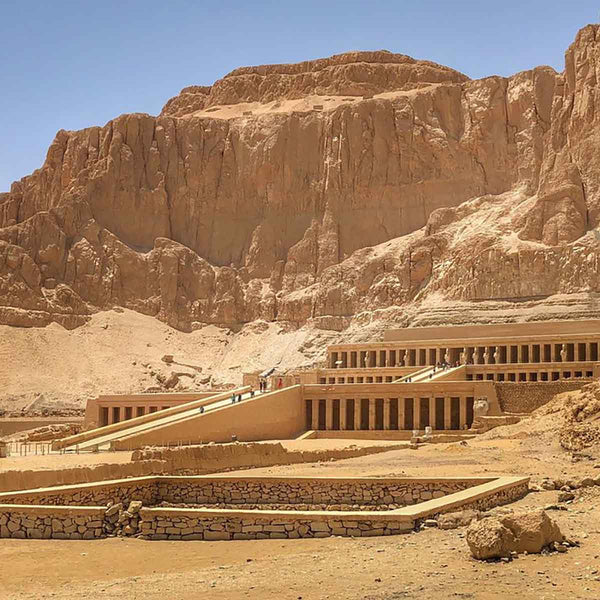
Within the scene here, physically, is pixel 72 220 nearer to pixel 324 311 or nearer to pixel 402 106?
pixel 324 311

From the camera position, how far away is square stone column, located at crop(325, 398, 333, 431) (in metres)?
48.1

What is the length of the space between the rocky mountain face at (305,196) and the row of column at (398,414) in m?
29.6

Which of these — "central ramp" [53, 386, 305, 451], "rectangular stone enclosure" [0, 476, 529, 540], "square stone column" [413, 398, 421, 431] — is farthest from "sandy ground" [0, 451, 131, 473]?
"square stone column" [413, 398, 421, 431]

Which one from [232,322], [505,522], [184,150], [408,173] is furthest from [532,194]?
[505,522]

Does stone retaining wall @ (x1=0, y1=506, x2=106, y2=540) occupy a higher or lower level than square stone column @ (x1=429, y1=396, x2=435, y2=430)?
higher

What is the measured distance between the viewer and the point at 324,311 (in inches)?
3452

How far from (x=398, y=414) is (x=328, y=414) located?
3574 mm

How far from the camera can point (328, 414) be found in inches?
1902

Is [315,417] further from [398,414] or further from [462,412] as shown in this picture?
[462,412]

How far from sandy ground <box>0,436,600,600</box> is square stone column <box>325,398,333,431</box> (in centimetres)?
2963

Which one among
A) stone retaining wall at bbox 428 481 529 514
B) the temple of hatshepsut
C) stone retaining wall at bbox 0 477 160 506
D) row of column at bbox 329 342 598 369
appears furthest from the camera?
row of column at bbox 329 342 598 369

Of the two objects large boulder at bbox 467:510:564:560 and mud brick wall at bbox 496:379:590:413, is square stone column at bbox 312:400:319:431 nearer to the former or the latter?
mud brick wall at bbox 496:379:590:413

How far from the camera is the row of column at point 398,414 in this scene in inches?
1786

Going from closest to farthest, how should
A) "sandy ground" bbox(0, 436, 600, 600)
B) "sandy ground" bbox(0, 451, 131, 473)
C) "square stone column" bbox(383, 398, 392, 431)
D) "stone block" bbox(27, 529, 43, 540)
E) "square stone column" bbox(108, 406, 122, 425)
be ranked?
1. "sandy ground" bbox(0, 436, 600, 600)
2. "stone block" bbox(27, 529, 43, 540)
3. "sandy ground" bbox(0, 451, 131, 473)
4. "square stone column" bbox(383, 398, 392, 431)
5. "square stone column" bbox(108, 406, 122, 425)
